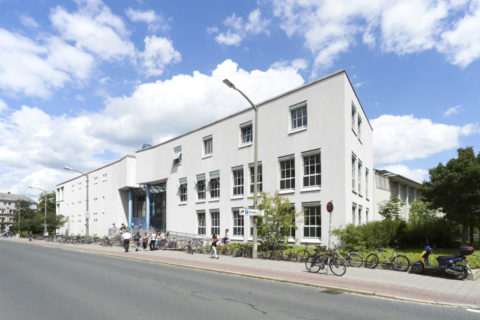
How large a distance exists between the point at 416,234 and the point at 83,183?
52.3 meters

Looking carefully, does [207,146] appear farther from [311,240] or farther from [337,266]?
[337,266]

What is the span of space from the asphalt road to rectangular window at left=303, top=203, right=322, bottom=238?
35.4ft

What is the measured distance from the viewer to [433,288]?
10469 mm

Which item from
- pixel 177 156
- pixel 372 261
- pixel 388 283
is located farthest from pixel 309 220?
pixel 177 156

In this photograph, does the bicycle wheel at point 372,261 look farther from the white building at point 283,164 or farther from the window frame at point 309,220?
the window frame at point 309,220

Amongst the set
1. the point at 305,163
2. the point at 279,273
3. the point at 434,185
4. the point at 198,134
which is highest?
the point at 198,134

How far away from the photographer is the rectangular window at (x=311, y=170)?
2230 centimetres

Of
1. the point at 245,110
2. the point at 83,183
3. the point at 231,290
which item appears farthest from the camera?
the point at 83,183

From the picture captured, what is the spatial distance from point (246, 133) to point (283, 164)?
4695 mm

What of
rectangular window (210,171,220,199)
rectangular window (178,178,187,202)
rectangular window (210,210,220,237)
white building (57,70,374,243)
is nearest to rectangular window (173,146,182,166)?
white building (57,70,374,243)

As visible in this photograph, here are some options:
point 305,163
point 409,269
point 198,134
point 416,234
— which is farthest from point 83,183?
point 409,269

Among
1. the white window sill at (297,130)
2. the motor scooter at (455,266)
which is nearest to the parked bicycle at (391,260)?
the motor scooter at (455,266)

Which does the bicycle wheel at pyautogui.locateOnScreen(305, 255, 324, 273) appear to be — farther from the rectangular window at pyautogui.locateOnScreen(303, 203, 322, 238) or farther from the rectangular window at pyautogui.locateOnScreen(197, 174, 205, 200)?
the rectangular window at pyautogui.locateOnScreen(197, 174, 205, 200)

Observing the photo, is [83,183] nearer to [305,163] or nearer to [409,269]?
[305,163]
